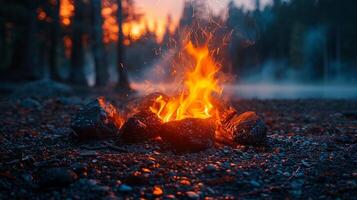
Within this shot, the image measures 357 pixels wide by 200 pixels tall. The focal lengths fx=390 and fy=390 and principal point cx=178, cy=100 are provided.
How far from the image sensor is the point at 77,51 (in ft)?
88.6

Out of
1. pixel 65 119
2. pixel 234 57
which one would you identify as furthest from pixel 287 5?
pixel 65 119

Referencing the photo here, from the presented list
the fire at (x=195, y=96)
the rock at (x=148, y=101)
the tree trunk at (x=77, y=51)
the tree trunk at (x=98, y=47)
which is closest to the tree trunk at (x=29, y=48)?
the tree trunk at (x=77, y=51)

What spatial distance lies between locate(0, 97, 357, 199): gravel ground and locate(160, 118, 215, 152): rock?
15cm

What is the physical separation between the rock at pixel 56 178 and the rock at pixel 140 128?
1.63 metres

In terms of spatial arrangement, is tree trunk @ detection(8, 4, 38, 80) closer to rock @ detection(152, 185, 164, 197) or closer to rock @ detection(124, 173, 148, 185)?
rock @ detection(124, 173, 148, 185)

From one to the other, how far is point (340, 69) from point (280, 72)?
8071 mm

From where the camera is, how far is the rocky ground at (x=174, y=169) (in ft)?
14.3

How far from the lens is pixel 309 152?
5.86 meters

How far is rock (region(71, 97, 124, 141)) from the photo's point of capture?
6.17 m

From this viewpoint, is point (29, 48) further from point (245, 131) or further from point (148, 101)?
point (245, 131)

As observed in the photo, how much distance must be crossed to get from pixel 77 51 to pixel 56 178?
2367cm

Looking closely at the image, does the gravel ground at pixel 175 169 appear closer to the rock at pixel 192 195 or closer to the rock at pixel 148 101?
the rock at pixel 192 195

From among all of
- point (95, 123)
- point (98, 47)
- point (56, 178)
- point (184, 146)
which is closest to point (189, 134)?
point (184, 146)

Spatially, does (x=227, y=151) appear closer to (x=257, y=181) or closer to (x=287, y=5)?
(x=257, y=181)
